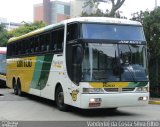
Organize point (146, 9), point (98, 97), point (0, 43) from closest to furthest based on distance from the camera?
point (98, 97), point (146, 9), point (0, 43)

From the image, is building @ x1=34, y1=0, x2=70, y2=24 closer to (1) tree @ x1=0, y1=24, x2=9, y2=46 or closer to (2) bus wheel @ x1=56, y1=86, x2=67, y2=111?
(1) tree @ x1=0, y1=24, x2=9, y2=46

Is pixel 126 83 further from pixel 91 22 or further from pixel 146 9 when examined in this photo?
pixel 146 9

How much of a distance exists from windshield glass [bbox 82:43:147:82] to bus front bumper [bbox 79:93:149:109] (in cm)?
52

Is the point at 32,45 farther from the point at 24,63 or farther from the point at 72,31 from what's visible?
the point at 72,31

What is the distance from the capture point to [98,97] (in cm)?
1355

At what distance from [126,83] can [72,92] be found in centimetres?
180

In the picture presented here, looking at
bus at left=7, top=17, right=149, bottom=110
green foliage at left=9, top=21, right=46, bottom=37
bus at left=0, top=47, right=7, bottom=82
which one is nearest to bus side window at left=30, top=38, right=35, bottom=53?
bus at left=7, top=17, right=149, bottom=110

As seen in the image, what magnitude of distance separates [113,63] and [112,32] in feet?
3.68

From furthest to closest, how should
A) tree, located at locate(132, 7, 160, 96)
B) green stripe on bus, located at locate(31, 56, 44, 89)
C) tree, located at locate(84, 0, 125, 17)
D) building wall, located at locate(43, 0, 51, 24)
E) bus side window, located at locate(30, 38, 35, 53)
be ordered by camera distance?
building wall, located at locate(43, 0, 51, 24)
tree, located at locate(84, 0, 125, 17)
tree, located at locate(132, 7, 160, 96)
bus side window, located at locate(30, 38, 35, 53)
green stripe on bus, located at locate(31, 56, 44, 89)

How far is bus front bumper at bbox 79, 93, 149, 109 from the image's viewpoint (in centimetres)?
1353

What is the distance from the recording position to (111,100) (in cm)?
1368

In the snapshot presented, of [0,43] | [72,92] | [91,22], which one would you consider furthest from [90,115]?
[0,43]

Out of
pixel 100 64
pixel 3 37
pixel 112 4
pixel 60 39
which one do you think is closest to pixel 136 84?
pixel 100 64

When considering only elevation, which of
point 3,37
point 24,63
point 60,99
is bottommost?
point 60,99
